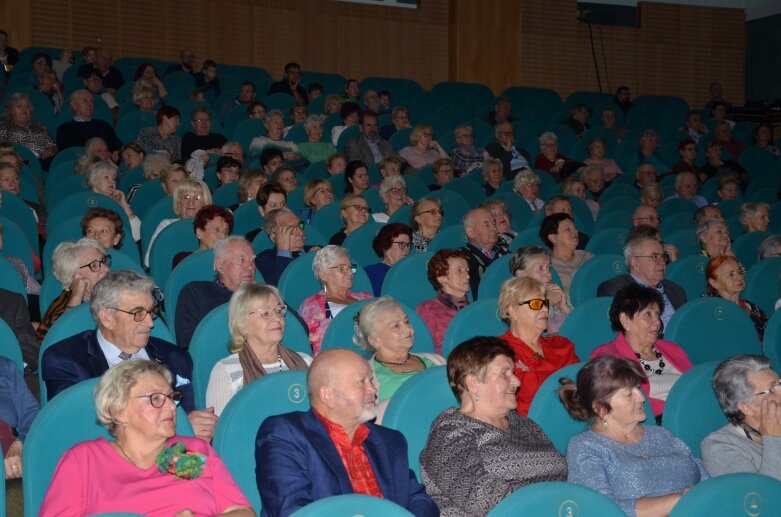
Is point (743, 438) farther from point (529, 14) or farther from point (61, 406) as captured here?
point (529, 14)

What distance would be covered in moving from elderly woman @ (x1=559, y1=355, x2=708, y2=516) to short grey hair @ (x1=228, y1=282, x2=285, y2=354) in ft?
3.55

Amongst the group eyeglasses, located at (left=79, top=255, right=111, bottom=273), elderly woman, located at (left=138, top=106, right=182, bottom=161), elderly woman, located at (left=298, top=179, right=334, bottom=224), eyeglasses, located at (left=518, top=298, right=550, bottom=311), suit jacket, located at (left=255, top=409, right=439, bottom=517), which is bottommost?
suit jacket, located at (left=255, top=409, right=439, bottom=517)

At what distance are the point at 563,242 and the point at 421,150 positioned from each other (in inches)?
114

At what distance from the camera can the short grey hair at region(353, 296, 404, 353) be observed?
11.8ft

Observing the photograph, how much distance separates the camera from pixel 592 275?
16.6 ft

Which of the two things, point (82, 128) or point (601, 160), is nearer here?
point (82, 128)

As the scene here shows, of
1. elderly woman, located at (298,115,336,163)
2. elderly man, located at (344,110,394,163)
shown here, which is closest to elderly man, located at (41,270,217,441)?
elderly man, located at (344,110,394,163)

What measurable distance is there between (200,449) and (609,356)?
123cm

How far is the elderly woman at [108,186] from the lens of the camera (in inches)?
230

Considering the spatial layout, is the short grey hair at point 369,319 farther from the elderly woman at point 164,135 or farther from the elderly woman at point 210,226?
the elderly woman at point 164,135

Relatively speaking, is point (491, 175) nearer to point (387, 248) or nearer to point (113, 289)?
point (387, 248)

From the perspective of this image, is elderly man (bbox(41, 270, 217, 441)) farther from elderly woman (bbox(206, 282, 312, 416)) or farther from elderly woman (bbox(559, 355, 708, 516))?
elderly woman (bbox(559, 355, 708, 516))

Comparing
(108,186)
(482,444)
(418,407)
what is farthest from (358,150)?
(482,444)

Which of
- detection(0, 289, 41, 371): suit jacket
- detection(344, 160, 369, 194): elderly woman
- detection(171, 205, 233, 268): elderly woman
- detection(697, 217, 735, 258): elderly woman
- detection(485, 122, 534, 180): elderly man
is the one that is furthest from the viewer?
detection(485, 122, 534, 180): elderly man
